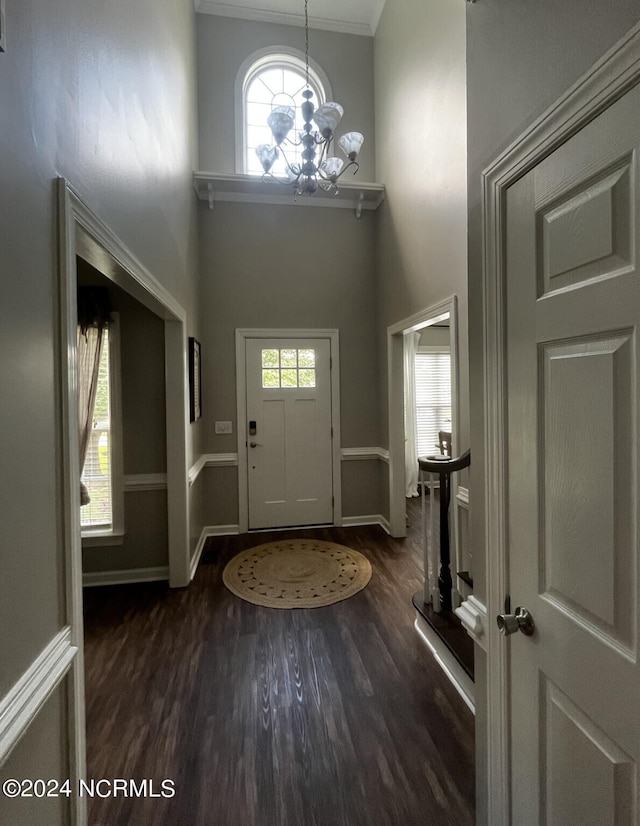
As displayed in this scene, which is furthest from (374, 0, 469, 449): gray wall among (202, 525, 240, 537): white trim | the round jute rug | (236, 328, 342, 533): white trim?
(202, 525, 240, 537): white trim

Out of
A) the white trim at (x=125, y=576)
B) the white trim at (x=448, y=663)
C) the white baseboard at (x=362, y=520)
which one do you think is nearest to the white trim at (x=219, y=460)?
the white trim at (x=125, y=576)

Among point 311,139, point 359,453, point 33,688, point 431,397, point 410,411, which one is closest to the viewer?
point 33,688

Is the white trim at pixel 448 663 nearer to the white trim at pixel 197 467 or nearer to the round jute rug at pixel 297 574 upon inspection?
the round jute rug at pixel 297 574

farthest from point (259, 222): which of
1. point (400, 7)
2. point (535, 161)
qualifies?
point (535, 161)

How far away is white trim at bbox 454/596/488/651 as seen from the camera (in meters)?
1.17

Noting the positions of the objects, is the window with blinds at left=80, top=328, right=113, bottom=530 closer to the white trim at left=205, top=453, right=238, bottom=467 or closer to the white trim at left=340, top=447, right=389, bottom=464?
the white trim at left=205, top=453, right=238, bottom=467

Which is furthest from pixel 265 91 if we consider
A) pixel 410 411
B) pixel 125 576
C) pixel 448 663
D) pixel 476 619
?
pixel 448 663

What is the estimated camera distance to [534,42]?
0.92 meters

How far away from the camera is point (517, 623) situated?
100 cm

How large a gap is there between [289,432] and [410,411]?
221 centimetres

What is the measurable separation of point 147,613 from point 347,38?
5884mm

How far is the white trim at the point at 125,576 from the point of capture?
3117 millimetres

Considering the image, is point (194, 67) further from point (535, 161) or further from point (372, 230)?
point (535, 161)

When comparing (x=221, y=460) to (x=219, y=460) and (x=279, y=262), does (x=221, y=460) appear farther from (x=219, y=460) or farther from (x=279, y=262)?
(x=279, y=262)
